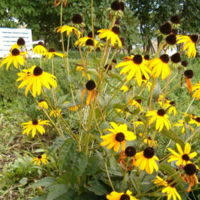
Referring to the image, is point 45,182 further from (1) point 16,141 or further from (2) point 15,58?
(1) point 16,141

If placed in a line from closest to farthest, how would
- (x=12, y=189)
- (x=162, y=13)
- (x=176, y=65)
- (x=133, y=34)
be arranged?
(x=176, y=65)
(x=12, y=189)
(x=133, y=34)
(x=162, y=13)

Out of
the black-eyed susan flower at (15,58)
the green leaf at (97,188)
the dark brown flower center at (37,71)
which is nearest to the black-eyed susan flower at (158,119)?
the green leaf at (97,188)

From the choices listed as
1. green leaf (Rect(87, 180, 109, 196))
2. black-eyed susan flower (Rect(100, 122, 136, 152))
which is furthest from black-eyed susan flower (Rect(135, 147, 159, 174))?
green leaf (Rect(87, 180, 109, 196))

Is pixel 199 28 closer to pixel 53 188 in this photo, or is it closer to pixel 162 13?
pixel 162 13

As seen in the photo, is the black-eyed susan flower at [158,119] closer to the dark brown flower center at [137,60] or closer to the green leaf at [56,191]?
the dark brown flower center at [137,60]

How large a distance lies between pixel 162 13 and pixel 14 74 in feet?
18.9

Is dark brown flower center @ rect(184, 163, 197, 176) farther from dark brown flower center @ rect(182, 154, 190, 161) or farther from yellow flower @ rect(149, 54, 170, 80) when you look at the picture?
yellow flower @ rect(149, 54, 170, 80)

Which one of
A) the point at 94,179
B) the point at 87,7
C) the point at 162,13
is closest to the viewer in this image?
the point at 94,179

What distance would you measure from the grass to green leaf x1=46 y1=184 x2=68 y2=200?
37 centimetres

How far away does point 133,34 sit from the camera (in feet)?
24.1

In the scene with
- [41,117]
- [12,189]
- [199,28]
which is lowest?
[12,189]

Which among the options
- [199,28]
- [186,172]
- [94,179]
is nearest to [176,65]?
[186,172]

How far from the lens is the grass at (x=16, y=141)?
71.7 inches

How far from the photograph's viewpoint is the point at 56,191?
1.27 meters
